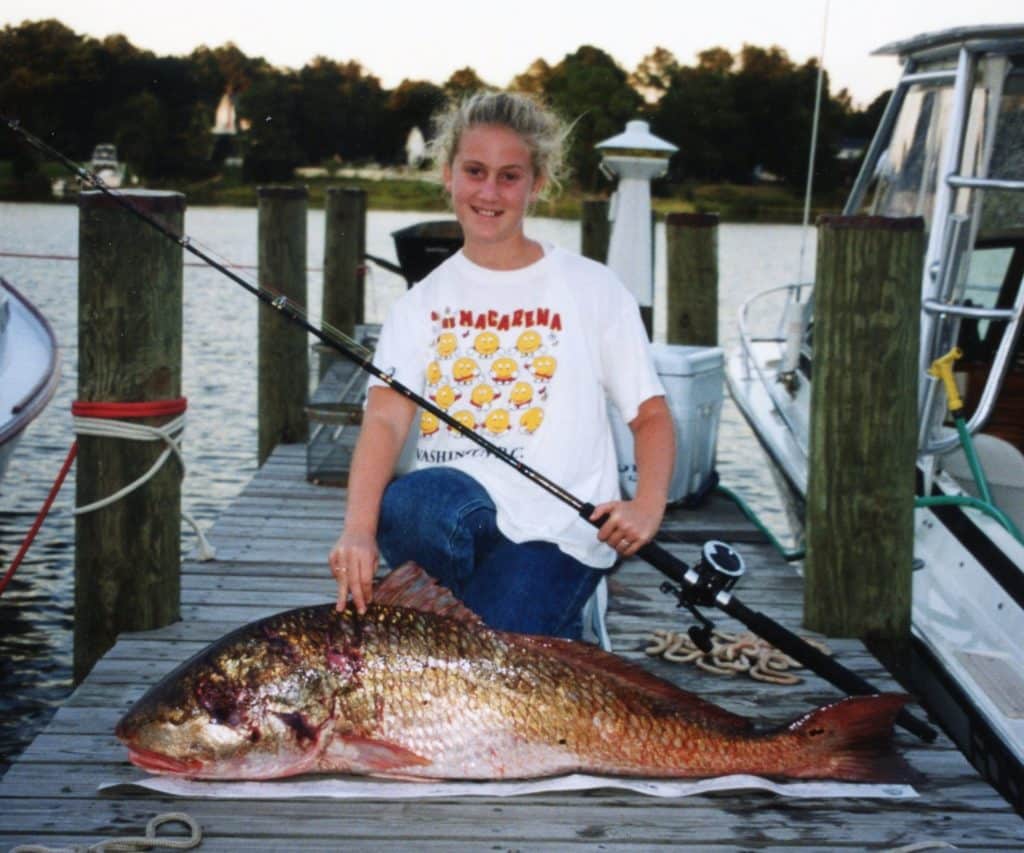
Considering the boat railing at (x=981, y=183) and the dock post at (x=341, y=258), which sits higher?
the boat railing at (x=981, y=183)

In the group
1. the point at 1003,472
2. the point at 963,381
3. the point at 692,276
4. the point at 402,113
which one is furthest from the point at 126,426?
the point at 402,113

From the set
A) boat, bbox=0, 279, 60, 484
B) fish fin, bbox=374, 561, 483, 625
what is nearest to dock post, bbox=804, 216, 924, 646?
fish fin, bbox=374, 561, 483, 625

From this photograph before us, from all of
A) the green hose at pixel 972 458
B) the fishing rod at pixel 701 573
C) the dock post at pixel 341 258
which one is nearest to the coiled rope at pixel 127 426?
the fishing rod at pixel 701 573

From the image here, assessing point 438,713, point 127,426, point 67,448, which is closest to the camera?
point 438,713

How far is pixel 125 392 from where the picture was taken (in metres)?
4.62

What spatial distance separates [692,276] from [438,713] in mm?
6571

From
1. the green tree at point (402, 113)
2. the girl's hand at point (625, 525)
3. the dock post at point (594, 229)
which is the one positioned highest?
the green tree at point (402, 113)

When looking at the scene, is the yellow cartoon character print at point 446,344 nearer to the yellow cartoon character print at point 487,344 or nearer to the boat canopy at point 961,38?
the yellow cartoon character print at point 487,344

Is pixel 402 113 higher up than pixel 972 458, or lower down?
higher up

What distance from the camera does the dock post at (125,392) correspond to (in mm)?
4531

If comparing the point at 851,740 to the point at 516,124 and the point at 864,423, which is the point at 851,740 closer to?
the point at 864,423

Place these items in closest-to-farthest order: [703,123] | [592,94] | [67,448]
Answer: [67,448] < [592,94] < [703,123]

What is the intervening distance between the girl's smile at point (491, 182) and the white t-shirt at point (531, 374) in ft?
0.42

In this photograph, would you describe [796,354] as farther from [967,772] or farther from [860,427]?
[967,772]
